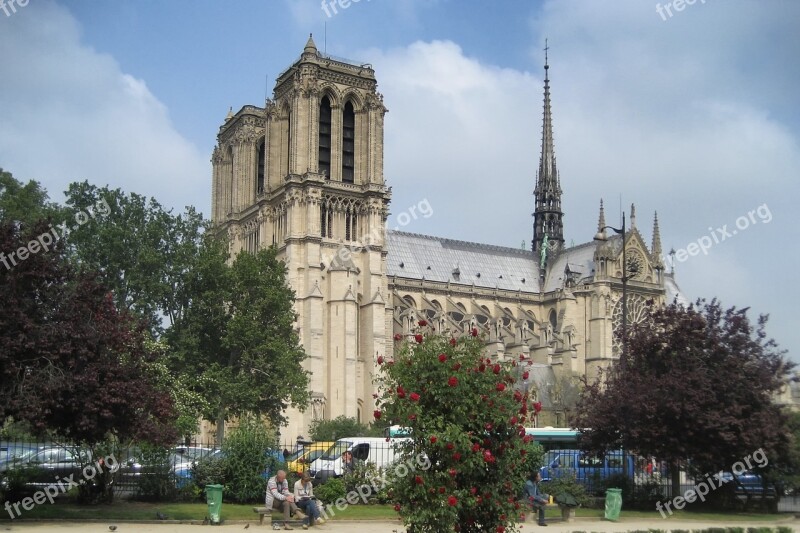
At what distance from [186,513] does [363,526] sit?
485cm

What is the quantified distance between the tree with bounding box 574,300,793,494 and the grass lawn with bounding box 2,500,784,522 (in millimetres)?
2325

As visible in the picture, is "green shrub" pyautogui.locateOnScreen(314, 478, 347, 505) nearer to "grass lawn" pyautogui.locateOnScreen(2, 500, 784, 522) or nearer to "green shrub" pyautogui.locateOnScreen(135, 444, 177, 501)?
"grass lawn" pyautogui.locateOnScreen(2, 500, 784, 522)

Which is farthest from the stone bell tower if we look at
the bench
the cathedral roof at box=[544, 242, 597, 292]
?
the bench

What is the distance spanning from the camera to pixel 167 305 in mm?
55344

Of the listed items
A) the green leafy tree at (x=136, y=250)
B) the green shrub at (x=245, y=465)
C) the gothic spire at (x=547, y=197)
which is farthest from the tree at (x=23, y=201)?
the gothic spire at (x=547, y=197)

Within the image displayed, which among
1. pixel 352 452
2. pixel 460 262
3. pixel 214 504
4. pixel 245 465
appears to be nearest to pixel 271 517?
pixel 214 504

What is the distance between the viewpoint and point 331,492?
2988 centimetres

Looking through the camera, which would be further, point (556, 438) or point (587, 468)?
point (556, 438)

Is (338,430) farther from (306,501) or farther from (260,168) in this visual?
(306,501)

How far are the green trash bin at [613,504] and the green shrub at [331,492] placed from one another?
7.93m

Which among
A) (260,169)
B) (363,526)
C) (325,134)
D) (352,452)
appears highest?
(325,134)

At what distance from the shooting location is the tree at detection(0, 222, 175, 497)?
78.8 ft

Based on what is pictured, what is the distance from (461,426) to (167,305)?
39916 mm

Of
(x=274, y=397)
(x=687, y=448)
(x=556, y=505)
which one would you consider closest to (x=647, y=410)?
(x=687, y=448)
